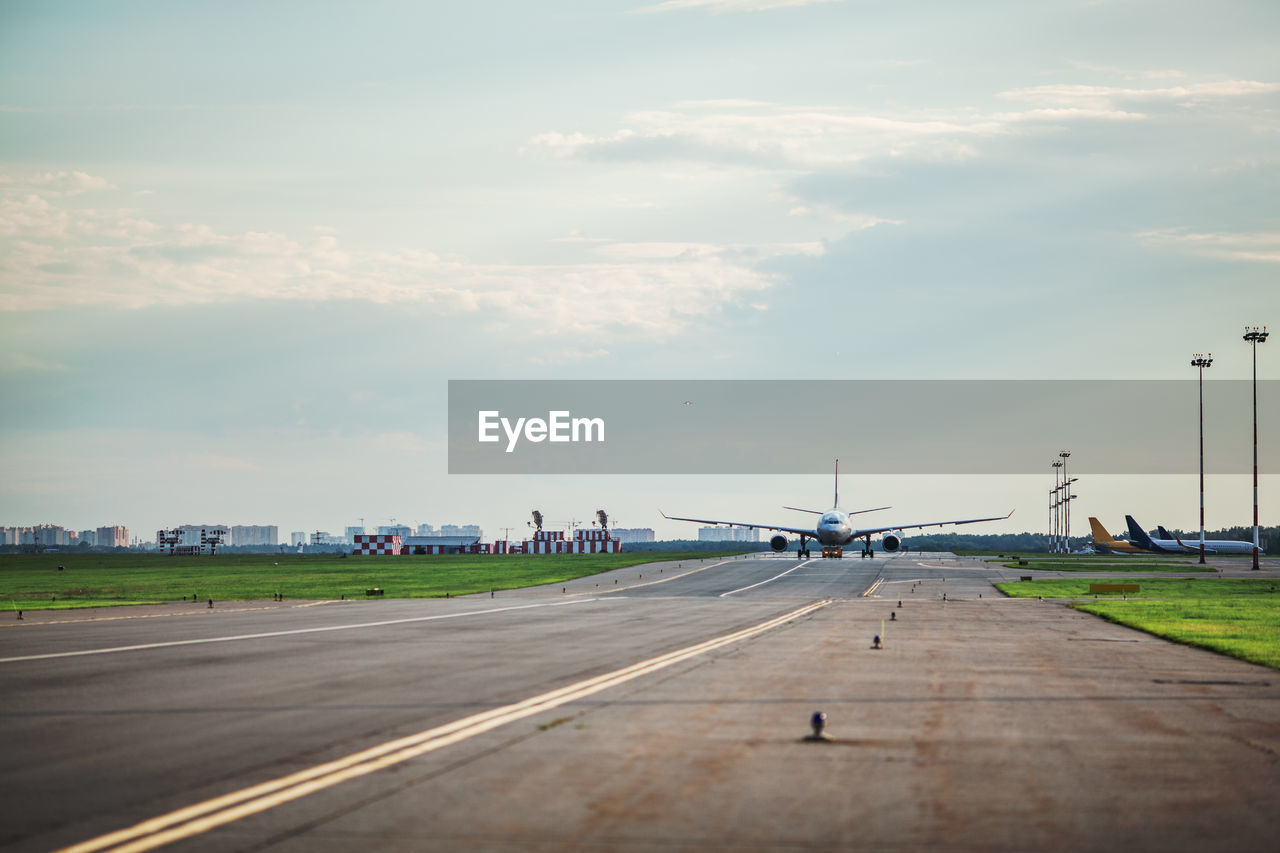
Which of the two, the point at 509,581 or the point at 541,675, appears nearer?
the point at 541,675

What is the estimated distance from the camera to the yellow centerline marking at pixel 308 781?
7837mm

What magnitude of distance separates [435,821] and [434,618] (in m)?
25.6

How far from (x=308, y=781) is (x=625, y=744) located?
3.49 meters

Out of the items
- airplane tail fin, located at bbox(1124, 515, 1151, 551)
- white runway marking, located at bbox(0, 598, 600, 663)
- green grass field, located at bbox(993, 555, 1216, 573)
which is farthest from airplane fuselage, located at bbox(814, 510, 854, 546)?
airplane tail fin, located at bbox(1124, 515, 1151, 551)

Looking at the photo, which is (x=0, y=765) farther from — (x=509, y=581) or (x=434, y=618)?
(x=509, y=581)

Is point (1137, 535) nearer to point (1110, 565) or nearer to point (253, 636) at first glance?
point (1110, 565)

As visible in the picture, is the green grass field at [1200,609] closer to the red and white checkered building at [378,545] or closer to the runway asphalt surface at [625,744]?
the runway asphalt surface at [625,744]

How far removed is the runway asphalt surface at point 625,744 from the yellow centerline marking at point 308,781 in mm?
40

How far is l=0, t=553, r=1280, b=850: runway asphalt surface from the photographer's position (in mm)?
8195

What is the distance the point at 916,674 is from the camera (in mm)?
19016

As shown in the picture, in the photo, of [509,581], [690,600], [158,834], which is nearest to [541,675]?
[158,834]

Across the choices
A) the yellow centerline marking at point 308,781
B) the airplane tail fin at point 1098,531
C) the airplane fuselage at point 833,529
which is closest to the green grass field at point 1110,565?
the airplane fuselage at point 833,529

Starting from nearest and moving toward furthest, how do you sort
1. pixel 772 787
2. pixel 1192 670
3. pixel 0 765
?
pixel 772 787 → pixel 0 765 → pixel 1192 670

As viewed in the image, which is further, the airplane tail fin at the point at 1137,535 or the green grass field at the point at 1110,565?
the airplane tail fin at the point at 1137,535
